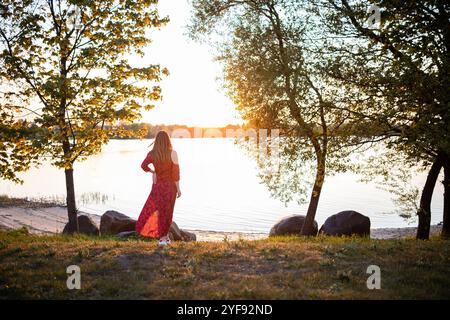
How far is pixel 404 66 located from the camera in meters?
10.3

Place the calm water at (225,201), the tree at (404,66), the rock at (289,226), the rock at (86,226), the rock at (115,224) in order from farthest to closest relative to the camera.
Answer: the calm water at (225,201) < the rock at (289,226) < the rock at (86,226) < the rock at (115,224) < the tree at (404,66)

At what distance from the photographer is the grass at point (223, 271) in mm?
6172

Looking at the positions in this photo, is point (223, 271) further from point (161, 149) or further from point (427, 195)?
point (427, 195)

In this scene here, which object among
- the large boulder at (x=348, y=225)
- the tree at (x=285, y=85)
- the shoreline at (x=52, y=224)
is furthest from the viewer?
the shoreline at (x=52, y=224)

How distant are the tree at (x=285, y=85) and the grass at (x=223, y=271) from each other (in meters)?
5.39

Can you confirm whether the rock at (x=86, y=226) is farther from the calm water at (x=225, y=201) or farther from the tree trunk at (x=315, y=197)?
the tree trunk at (x=315, y=197)

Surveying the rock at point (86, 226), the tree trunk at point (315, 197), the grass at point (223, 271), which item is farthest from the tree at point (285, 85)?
the rock at point (86, 226)

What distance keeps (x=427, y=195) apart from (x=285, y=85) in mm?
7213

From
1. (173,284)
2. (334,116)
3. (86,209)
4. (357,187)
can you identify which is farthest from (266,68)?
(357,187)

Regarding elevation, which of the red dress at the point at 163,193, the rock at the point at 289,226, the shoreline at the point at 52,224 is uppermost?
the red dress at the point at 163,193

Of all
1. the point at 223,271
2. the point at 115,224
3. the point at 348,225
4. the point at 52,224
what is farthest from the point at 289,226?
the point at 52,224
